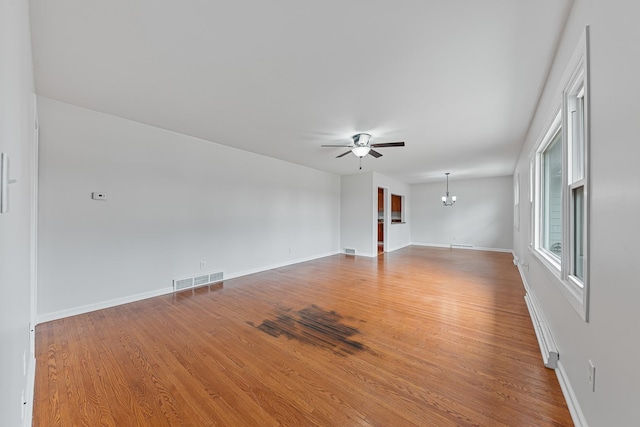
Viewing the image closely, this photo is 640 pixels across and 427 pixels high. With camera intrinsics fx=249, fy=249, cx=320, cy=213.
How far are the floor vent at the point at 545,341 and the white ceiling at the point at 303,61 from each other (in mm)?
2395

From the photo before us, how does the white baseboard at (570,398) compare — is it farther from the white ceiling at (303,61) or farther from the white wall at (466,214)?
the white wall at (466,214)

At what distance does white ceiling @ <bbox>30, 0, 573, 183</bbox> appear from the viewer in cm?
165

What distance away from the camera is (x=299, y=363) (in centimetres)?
211

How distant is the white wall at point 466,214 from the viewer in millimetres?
8164

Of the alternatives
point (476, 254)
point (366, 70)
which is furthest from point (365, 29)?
point (476, 254)

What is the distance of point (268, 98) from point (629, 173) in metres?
2.80

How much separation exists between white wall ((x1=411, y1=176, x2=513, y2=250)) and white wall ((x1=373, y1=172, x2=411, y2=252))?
413 mm

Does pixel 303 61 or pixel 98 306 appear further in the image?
pixel 98 306

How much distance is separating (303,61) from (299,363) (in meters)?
2.59

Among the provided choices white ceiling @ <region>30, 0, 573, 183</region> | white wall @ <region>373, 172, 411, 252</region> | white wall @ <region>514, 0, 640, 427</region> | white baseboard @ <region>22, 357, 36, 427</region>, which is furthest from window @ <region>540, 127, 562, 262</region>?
white baseboard @ <region>22, 357, 36, 427</region>

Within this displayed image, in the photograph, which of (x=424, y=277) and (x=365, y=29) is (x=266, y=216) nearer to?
(x=424, y=277)

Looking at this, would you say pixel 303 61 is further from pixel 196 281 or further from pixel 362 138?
pixel 196 281

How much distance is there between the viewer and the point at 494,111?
3150 mm

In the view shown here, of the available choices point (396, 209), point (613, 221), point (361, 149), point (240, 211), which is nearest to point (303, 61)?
point (361, 149)
